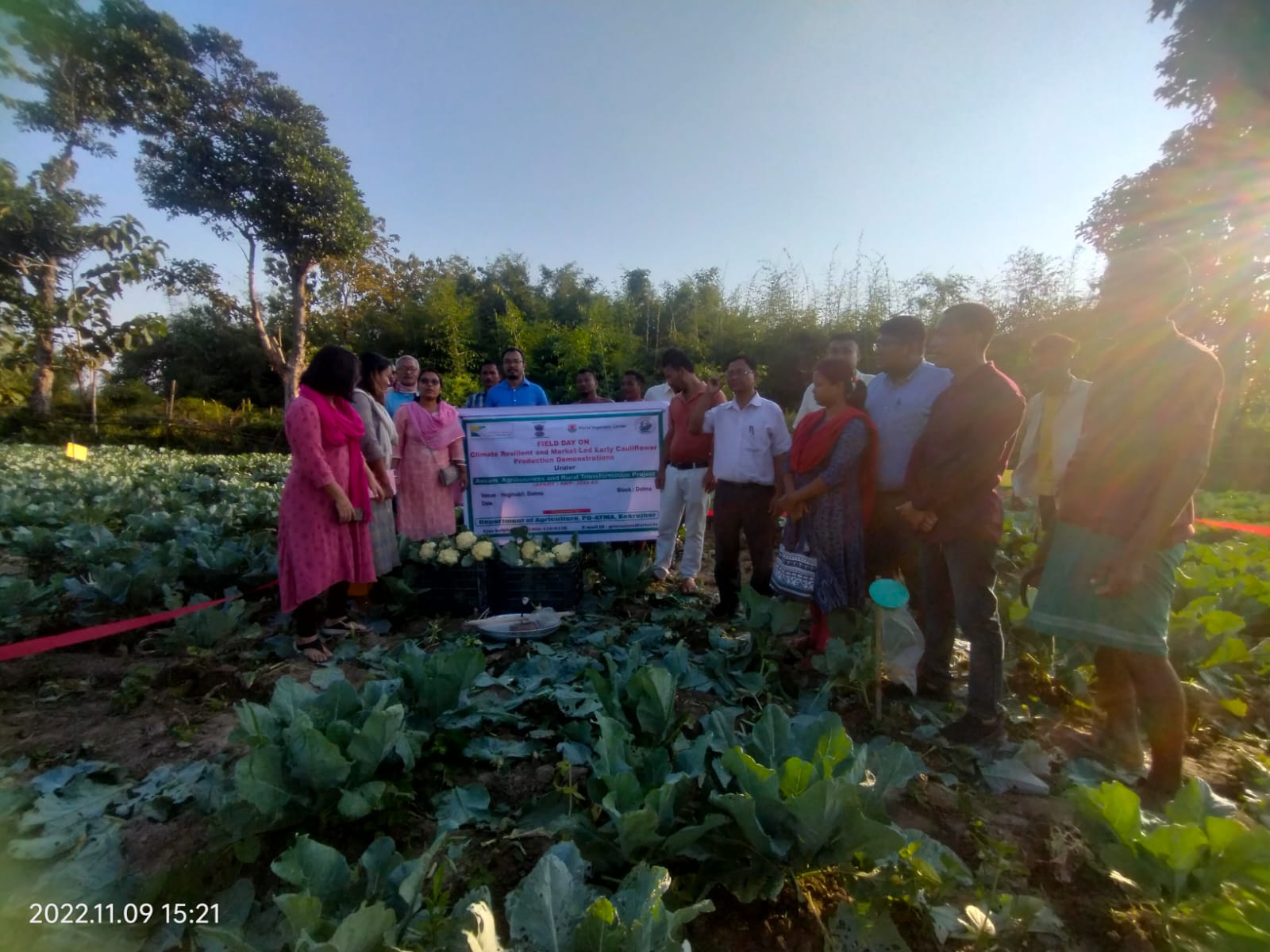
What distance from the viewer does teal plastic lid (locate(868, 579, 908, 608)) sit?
242cm

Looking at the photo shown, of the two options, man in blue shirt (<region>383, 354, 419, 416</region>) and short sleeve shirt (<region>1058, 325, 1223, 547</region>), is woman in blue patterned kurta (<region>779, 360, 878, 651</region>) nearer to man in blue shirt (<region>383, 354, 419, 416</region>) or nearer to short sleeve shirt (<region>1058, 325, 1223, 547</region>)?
short sleeve shirt (<region>1058, 325, 1223, 547</region>)

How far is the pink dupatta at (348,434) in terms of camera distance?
3420mm

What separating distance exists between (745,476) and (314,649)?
106 inches

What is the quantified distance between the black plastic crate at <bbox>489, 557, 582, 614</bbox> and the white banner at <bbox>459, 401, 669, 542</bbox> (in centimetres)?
73

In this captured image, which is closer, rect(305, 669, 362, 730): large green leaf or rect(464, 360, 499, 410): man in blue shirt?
rect(305, 669, 362, 730): large green leaf

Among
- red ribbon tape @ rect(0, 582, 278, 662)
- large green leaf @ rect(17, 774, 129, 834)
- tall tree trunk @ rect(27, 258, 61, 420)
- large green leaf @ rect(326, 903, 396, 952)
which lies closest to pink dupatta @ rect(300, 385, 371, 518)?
red ribbon tape @ rect(0, 582, 278, 662)

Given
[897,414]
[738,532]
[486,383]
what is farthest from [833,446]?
[486,383]

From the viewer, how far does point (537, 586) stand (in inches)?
169

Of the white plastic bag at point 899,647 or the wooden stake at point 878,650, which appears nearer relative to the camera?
the wooden stake at point 878,650

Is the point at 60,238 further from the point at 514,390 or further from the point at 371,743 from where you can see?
the point at 514,390

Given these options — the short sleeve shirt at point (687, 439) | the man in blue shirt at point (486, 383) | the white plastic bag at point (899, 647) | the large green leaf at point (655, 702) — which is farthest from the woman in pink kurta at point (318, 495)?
the white plastic bag at point (899, 647)

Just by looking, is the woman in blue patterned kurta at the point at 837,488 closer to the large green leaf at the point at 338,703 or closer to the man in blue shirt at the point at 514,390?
the large green leaf at the point at 338,703
